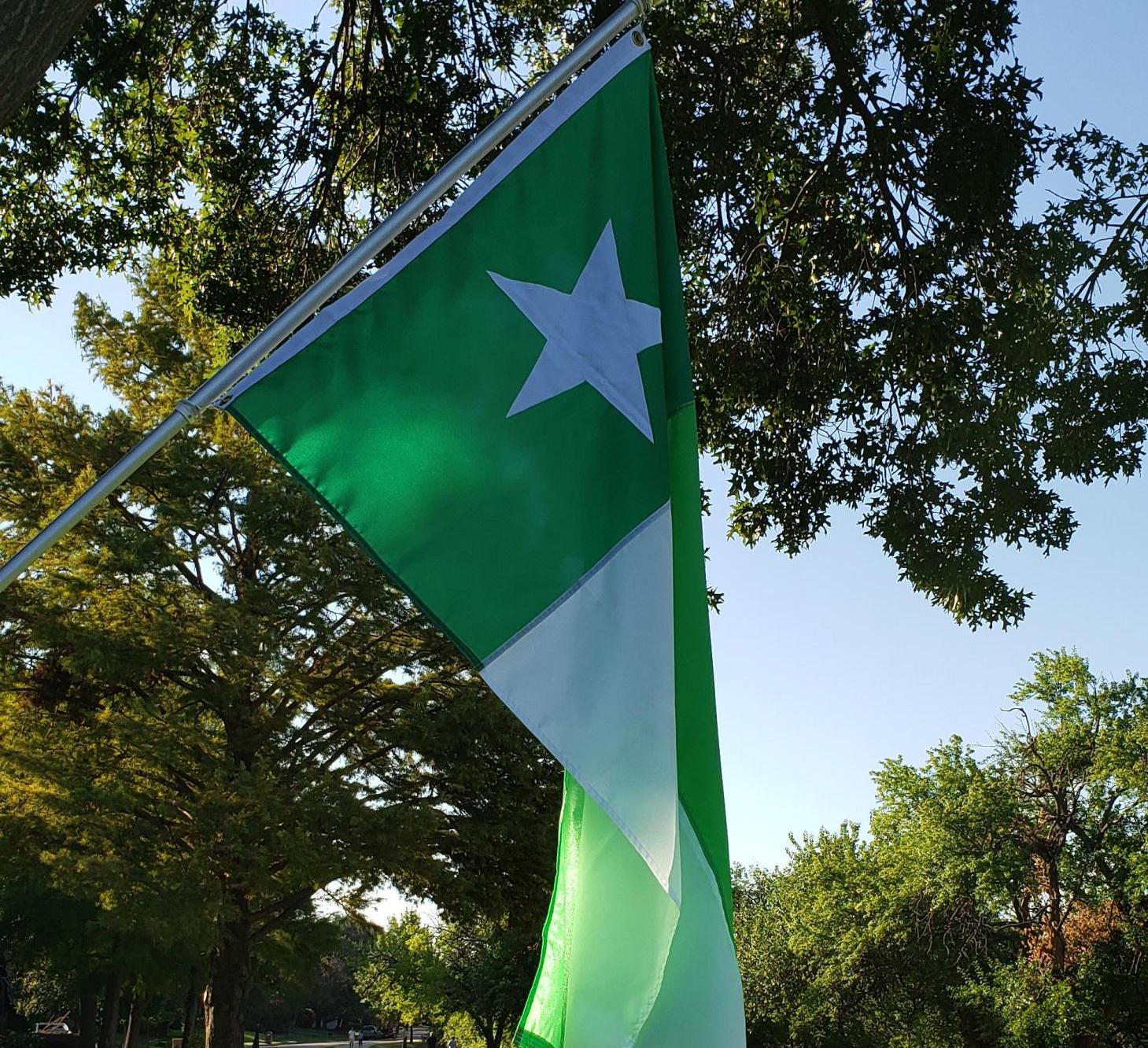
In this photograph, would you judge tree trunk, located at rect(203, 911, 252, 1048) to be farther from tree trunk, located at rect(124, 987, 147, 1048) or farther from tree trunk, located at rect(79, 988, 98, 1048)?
tree trunk, located at rect(79, 988, 98, 1048)

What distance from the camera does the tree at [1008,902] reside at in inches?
1161

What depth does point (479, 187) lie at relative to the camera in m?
3.58

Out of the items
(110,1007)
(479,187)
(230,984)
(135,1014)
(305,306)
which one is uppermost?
(135,1014)

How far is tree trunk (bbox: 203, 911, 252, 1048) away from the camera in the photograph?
2102 cm

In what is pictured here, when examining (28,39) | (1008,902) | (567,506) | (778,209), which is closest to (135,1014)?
(1008,902)

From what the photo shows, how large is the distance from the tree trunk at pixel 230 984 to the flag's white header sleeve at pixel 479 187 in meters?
19.8

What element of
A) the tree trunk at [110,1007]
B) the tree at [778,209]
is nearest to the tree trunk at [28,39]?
the tree at [778,209]

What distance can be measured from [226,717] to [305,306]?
65.2ft

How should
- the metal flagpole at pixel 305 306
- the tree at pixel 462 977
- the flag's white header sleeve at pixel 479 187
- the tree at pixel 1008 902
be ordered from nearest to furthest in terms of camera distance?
the metal flagpole at pixel 305 306 < the flag's white header sleeve at pixel 479 187 < the tree at pixel 1008 902 < the tree at pixel 462 977

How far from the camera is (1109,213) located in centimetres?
820

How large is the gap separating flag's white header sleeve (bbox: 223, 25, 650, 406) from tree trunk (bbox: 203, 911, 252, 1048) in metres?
19.8

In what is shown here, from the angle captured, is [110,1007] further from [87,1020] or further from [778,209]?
[778,209]

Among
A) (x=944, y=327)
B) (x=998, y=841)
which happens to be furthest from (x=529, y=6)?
(x=998, y=841)

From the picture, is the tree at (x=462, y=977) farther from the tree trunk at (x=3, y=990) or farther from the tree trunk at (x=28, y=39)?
the tree trunk at (x=28, y=39)
